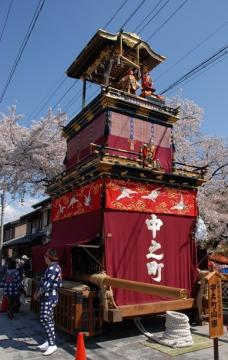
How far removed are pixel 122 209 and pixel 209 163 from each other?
12.3 m

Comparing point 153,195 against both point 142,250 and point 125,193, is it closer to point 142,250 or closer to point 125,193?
point 125,193

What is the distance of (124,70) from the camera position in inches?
572

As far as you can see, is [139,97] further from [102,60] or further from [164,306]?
[164,306]

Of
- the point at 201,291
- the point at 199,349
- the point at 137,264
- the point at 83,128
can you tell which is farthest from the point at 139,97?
the point at 199,349

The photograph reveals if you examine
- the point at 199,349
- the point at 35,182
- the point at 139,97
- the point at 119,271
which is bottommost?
the point at 199,349

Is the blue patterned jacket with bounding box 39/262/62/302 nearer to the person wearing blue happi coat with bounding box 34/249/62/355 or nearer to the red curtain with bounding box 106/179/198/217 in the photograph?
the person wearing blue happi coat with bounding box 34/249/62/355

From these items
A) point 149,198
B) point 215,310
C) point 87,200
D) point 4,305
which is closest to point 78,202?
point 87,200

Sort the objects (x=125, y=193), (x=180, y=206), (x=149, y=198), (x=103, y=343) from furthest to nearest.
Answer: (x=180, y=206)
(x=149, y=198)
(x=125, y=193)
(x=103, y=343)

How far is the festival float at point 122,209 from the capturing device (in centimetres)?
927

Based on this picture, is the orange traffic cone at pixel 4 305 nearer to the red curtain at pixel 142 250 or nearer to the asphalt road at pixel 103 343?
the asphalt road at pixel 103 343

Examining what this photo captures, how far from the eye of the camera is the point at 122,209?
9922mm

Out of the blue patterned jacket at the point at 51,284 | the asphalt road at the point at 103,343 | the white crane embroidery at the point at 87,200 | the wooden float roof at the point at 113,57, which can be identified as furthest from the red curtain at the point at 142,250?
the wooden float roof at the point at 113,57

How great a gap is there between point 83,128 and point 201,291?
7.26 metres

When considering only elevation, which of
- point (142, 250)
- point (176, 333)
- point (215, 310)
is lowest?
point (176, 333)
